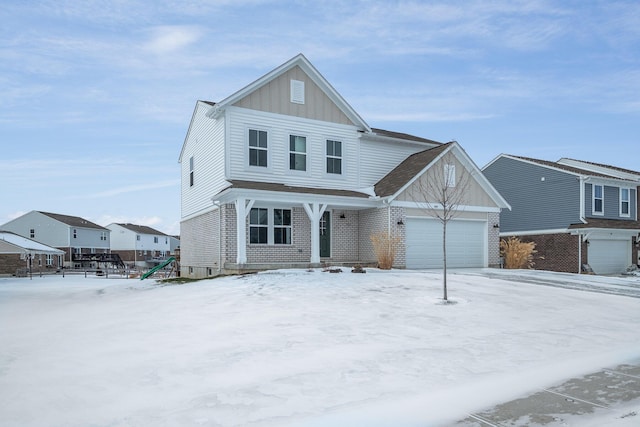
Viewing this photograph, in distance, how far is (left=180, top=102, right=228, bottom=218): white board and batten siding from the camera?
18969mm

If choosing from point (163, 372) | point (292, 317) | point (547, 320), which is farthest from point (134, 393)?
point (547, 320)

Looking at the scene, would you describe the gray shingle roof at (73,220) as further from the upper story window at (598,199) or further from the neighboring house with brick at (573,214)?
the upper story window at (598,199)

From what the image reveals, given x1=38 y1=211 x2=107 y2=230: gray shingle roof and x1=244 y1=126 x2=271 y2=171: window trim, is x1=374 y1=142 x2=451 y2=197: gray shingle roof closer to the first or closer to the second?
x1=244 y1=126 x2=271 y2=171: window trim

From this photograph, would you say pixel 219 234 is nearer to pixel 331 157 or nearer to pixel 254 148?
pixel 254 148

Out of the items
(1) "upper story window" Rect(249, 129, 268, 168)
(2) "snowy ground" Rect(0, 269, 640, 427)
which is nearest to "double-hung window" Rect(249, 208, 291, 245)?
(1) "upper story window" Rect(249, 129, 268, 168)

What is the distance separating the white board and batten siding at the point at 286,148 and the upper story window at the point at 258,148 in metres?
0.16

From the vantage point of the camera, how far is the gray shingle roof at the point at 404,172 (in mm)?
19891

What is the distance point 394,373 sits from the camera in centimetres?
590

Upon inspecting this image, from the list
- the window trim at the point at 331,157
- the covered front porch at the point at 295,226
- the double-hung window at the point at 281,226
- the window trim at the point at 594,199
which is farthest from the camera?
the window trim at the point at 594,199

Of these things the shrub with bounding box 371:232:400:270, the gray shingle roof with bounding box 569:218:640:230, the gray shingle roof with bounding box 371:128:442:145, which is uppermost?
the gray shingle roof with bounding box 371:128:442:145

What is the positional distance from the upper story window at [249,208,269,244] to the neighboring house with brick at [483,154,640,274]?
1828cm

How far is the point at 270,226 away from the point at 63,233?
54.4m

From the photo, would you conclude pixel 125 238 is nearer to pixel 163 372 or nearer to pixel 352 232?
pixel 352 232

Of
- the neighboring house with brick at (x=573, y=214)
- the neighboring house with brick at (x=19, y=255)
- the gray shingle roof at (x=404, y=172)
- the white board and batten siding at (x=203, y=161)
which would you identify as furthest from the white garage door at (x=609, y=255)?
the neighboring house with brick at (x=19, y=255)
